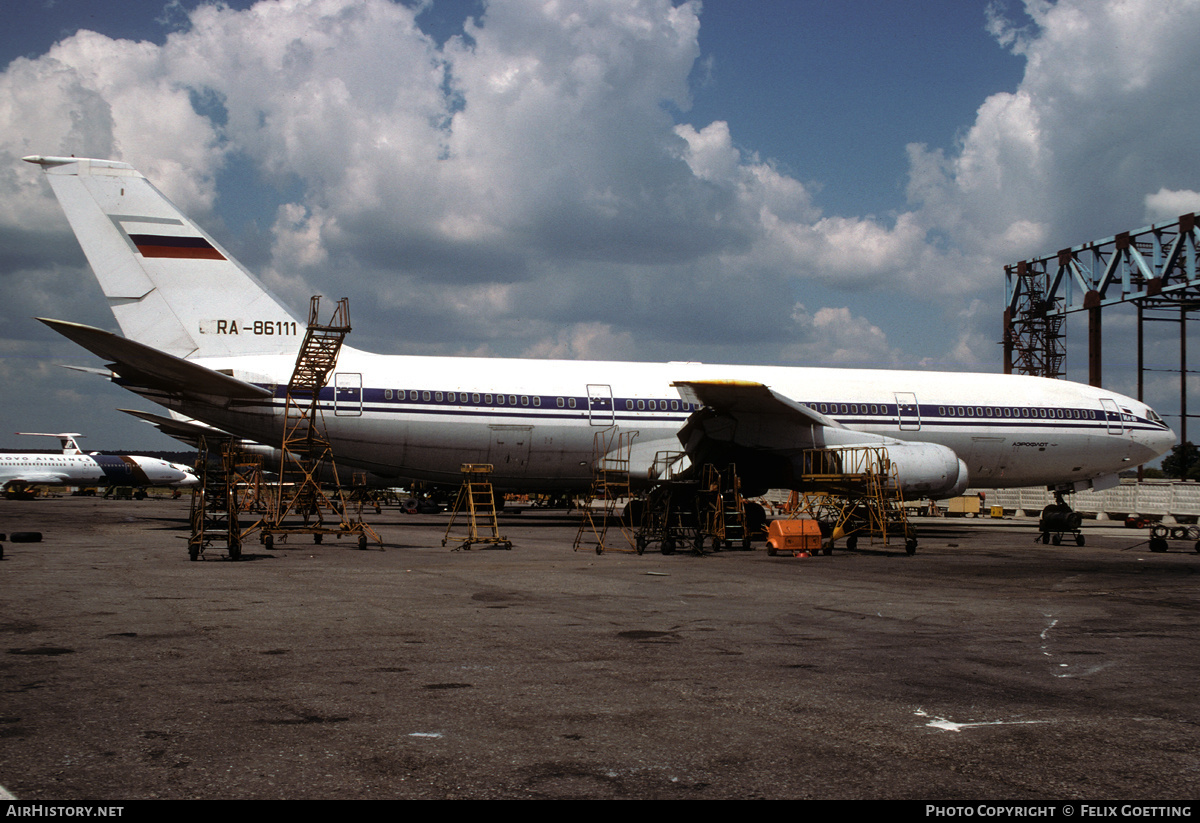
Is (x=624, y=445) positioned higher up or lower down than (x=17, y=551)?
higher up

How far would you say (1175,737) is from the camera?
197 inches

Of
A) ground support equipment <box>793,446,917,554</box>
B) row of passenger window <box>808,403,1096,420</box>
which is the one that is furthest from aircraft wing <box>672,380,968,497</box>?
row of passenger window <box>808,403,1096,420</box>

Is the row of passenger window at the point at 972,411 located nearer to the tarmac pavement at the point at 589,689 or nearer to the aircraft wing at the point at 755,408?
the aircraft wing at the point at 755,408

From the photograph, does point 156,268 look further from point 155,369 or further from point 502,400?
point 502,400

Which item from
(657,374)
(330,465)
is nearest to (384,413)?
(330,465)

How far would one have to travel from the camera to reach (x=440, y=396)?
901 inches

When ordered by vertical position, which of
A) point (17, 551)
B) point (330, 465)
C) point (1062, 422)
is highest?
point (1062, 422)

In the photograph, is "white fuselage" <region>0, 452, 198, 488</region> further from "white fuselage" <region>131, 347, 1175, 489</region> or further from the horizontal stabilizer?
"white fuselage" <region>131, 347, 1175, 489</region>

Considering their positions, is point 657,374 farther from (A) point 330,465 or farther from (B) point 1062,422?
(B) point 1062,422

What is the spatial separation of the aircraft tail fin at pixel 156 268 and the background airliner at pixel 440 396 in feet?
0.10

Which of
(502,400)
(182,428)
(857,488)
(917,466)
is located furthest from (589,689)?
(182,428)

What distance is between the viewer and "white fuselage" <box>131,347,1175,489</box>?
2238 centimetres

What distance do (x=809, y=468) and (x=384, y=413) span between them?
33.0 feet

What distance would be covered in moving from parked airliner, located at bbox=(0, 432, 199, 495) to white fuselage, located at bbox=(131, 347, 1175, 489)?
4691 centimetres
